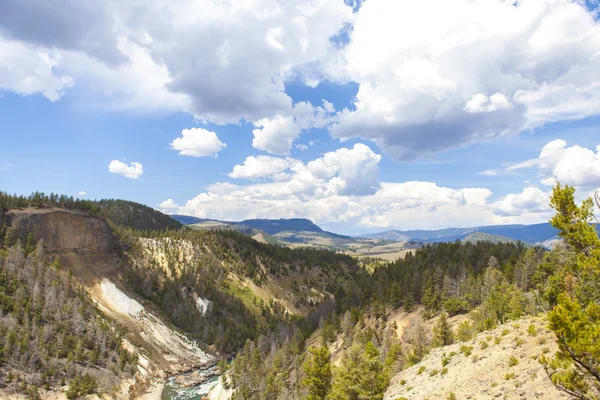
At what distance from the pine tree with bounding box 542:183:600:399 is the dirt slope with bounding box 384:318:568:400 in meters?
5.00

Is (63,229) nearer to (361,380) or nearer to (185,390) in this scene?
(185,390)

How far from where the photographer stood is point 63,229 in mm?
146000

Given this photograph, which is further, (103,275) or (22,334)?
(103,275)

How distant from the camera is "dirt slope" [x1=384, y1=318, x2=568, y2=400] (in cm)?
2362

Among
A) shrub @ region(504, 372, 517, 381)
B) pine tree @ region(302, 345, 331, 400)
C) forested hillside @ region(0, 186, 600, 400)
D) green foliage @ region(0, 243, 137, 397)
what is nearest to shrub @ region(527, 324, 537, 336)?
forested hillside @ region(0, 186, 600, 400)

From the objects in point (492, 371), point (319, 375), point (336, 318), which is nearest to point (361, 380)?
point (319, 375)

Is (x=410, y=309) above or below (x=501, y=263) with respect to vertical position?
below

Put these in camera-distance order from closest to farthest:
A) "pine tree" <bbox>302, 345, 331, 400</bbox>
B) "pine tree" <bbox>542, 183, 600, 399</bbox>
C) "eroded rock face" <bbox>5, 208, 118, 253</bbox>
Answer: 1. "pine tree" <bbox>542, 183, 600, 399</bbox>
2. "pine tree" <bbox>302, 345, 331, 400</bbox>
3. "eroded rock face" <bbox>5, 208, 118, 253</bbox>

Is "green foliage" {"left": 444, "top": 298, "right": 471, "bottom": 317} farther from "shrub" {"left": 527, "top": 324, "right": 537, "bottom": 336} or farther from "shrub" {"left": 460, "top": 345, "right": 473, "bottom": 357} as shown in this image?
"shrub" {"left": 527, "top": 324, "right": 537, "bottom": 336}

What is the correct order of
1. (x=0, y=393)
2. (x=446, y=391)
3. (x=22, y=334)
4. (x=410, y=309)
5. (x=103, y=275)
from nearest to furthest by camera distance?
1. (x=446, y=391)
2. (x=0, y=393)
3. (x=22, y=334)
4. (x=410, y=309)
5. (x=103, y=275)

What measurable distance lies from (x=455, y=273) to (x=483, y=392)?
100567 millimetres

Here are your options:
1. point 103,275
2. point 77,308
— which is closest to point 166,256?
point 103,275

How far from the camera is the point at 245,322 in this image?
180250 mm

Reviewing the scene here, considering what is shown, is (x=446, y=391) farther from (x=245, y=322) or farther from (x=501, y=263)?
(x=245, y=322)
